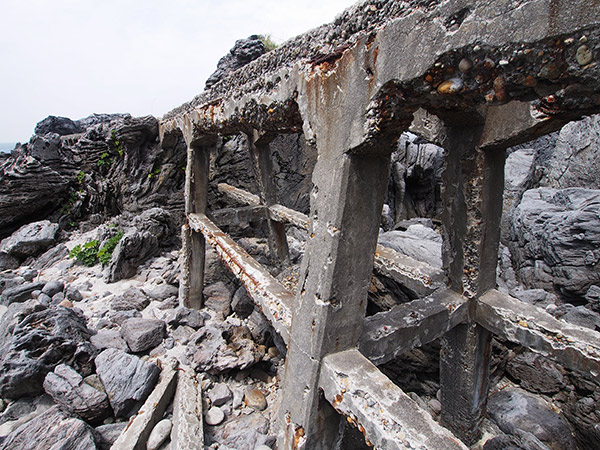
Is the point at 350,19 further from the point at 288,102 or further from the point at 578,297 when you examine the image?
the point at 578,297

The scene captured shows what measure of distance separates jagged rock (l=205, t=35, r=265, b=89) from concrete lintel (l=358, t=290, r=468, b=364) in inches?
318

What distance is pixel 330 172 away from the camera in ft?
5.22

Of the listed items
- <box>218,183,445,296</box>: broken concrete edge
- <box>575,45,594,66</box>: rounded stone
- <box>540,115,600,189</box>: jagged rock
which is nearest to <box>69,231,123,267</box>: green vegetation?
<box>218,183,445,296</box>: broken concrete edge

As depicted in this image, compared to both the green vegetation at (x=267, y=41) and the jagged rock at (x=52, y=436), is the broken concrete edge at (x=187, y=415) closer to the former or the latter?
the jagged rock at (x=52, y=436)

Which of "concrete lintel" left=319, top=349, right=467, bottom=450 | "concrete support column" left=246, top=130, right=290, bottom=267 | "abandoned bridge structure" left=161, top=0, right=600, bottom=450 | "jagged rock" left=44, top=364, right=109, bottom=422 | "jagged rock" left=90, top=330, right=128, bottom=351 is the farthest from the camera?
"concrete support column" left=246, top=130, right=290, bottom=267

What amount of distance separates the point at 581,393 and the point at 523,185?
8.02 metres

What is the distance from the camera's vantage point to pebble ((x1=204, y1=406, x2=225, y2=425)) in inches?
114

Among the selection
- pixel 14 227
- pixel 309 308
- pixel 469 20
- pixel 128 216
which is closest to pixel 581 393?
pixel 309 308

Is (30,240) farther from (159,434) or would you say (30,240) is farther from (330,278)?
(330,278)

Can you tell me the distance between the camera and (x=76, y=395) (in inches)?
112

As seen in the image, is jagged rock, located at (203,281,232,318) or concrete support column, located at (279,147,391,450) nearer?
concrete support column, located at (279,147,391,450)

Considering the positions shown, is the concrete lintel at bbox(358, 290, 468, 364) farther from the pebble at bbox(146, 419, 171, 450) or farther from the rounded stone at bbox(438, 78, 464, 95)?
the pebble at bbox(146, 419, 171, 450)

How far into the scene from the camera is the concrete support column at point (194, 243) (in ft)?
15.3

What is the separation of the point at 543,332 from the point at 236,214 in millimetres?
4243
